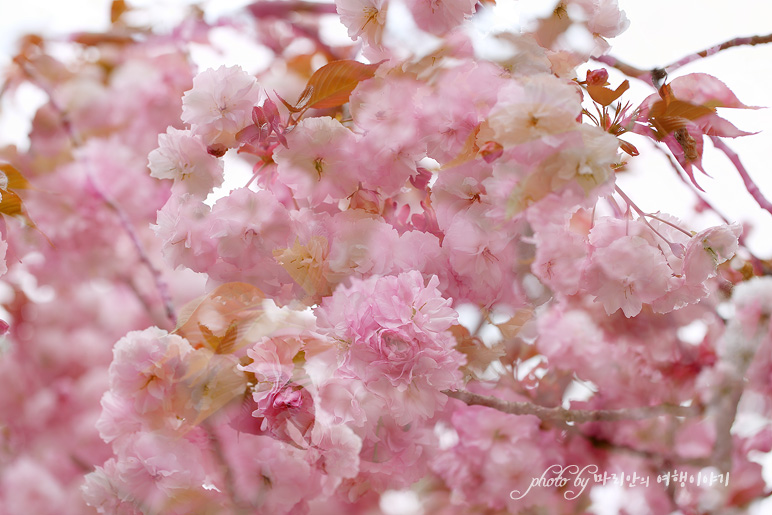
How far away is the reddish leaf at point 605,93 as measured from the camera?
410 millimetres

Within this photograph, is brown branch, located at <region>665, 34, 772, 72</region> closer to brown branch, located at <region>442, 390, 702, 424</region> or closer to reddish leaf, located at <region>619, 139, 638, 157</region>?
reddish leaf, located at <region>619, 139, 638, 157</region>

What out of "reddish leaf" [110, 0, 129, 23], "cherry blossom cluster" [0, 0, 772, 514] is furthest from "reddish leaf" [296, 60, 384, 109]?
"reddish leaf" [110, 0, 129, 23]

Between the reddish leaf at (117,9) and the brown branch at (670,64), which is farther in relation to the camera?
the reddish leaf at (117,9)

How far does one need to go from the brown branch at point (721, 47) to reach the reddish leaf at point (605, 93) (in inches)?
3.2

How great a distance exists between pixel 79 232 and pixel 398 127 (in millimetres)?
912

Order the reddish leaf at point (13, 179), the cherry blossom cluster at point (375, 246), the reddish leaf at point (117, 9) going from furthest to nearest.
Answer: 1. the reddish leaf at point (117, 9)
2. the reddish leaf at point (13, 179)
3. the cherry blossom cluster at point (375, 246)

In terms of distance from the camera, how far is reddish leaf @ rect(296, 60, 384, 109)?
0.45 meters

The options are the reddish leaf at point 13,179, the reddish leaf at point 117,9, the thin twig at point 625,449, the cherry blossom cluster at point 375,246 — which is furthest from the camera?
the reddish leaf at point 117,9

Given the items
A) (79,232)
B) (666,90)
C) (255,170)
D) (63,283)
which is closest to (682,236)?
(666,90)

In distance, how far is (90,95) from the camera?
118cm

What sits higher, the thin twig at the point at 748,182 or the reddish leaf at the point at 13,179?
the thin twig at the point at 748,182

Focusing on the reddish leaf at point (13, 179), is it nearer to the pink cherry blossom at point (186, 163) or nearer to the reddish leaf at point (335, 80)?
the pink cherry blossom at point (186, 163)

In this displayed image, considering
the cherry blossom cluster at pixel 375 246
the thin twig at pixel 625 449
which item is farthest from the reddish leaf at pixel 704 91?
the thin twig at pixel 625 449

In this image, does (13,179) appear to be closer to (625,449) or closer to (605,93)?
(605,93)
